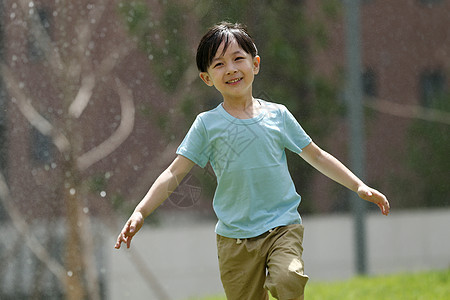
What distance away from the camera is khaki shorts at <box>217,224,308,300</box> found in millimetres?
1989

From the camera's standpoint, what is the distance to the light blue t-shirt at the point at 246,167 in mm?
2109

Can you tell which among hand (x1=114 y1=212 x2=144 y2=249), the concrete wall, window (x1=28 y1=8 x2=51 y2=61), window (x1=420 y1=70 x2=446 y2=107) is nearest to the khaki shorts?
hand (x1=114 y1=212 x2=144 y2=249)

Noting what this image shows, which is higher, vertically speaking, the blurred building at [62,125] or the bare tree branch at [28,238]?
the blurred building at [62,125]

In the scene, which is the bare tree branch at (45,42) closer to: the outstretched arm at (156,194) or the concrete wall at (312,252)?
the concrete wall at (312,252)

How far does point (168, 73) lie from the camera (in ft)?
18.8

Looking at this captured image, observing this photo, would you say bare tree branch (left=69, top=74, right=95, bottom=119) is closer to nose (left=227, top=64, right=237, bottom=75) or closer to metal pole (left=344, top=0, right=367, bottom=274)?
metal pole (left=344, top=0, right=367, bottom=274)

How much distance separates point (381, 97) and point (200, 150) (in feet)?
15.3

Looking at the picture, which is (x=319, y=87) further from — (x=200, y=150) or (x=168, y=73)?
(x=200, y=150)

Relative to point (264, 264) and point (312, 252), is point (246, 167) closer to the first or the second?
point (264, 264)

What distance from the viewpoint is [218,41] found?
2154 millimetres

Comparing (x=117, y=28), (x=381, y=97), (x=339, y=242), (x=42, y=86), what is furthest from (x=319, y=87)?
(x=42, y=86)

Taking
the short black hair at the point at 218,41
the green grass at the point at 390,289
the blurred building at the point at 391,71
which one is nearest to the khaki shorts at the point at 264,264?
the short black hair at the point at 218,41

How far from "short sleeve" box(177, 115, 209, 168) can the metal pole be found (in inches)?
143

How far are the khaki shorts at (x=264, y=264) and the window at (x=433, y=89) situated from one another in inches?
188
